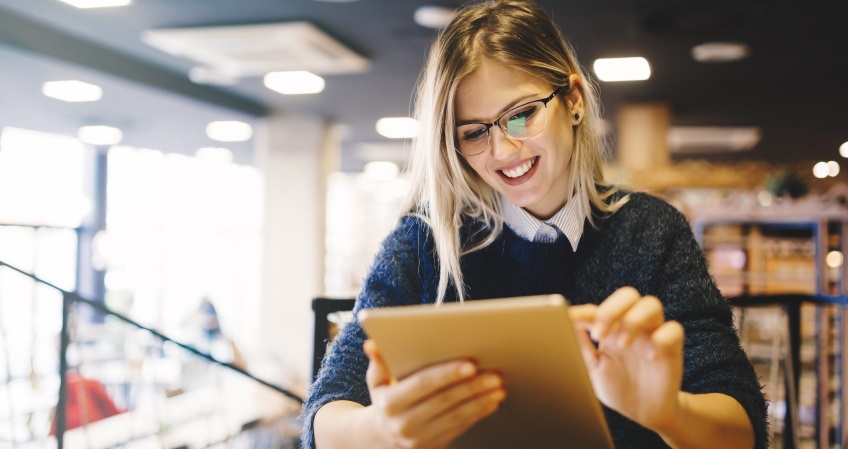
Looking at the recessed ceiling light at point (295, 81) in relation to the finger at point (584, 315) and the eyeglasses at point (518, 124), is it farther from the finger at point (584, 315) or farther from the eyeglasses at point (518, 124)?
the finger at point (584, 315)

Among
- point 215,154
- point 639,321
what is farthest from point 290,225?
point 639,321

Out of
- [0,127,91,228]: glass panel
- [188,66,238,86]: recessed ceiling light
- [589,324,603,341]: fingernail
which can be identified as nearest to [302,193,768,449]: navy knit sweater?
[589,324,603,341]: fingernail

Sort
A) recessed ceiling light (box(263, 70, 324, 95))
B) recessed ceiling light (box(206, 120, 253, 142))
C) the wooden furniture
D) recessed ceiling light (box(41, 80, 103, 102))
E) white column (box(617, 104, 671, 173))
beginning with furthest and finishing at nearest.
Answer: recessed ceiling light (box(206, 120, 253, 142))
white column (box(617, 104, 671, 173))
recessed ceiling light (box(41, 80, 103, 102))
recessed ceiling light (box(263, 70, 324, 95))
the wooden furniture

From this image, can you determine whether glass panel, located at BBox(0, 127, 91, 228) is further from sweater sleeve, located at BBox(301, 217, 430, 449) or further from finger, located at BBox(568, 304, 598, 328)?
finger, located at BBox(568, 304, 598, 328)

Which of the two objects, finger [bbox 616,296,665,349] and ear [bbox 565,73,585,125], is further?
ear [bbox 565,73,585,125]

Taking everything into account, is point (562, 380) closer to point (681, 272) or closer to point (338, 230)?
point (681, 272)

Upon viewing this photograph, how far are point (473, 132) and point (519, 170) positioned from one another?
10cm

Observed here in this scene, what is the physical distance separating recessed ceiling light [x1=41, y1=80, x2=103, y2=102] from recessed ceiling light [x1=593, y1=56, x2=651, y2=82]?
173 inches

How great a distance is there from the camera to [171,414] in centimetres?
718

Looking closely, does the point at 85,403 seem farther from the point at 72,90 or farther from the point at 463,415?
the point at 463,415

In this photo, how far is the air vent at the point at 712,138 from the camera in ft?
26.0

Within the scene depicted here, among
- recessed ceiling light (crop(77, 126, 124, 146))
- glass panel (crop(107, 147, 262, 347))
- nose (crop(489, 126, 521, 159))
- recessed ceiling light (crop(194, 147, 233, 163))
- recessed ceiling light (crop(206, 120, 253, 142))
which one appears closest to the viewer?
nose (crop(489, 126, 521, 159))

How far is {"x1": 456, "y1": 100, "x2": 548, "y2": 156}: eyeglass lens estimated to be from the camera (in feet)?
3.45

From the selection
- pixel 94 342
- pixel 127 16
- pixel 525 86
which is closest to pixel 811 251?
pixel 525 86
